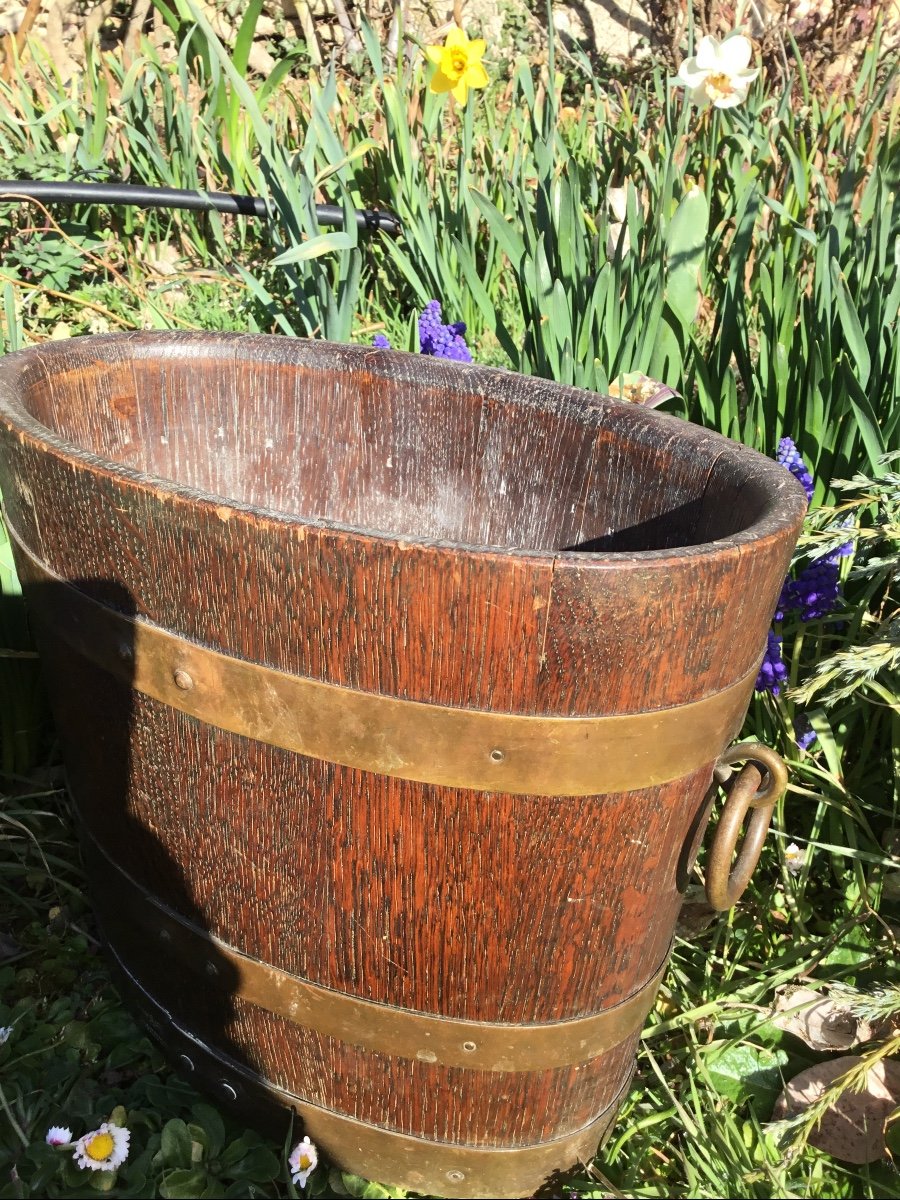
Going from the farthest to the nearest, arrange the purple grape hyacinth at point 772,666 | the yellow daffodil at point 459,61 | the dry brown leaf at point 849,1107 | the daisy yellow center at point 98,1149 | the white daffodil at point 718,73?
the yellow daffodil at point 459,61 → the white daffodil at point 718,73 → the purple grape hyacinth at point 772,666 → the dry brown leaf at point 849,1107 → the daisy yellow center at point 98,1149

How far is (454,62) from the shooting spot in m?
2.35

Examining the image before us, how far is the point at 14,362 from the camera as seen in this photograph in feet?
4.24

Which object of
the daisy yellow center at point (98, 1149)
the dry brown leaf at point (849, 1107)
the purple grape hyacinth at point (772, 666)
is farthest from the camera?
the purple grape hyacinth at point (772, 666)

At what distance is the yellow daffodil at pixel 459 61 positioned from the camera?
2303 millimetres

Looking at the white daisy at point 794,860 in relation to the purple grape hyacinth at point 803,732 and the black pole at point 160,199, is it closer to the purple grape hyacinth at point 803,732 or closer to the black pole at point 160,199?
the purple grape hyacinth at point 803,732

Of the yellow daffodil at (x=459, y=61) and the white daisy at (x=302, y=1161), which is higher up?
the yellow daffodil at (x=459, y=61)

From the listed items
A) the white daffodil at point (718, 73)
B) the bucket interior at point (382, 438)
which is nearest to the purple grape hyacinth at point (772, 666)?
the bucket interior at point (382, 438)

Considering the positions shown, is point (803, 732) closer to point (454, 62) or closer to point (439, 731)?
point (439, 731)

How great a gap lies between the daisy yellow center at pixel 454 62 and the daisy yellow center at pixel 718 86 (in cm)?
69

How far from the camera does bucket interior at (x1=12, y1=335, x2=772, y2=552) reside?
4.39ft

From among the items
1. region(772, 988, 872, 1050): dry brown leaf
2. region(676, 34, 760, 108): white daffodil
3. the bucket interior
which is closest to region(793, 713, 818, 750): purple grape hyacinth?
region(772, 988, 872, 1050): dry brown leaf

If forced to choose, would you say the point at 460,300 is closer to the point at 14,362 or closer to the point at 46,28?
the point at 14,362

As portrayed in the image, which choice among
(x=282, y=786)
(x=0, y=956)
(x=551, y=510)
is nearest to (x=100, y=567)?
(x=282, y=786)

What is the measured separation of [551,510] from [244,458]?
0.50 m
